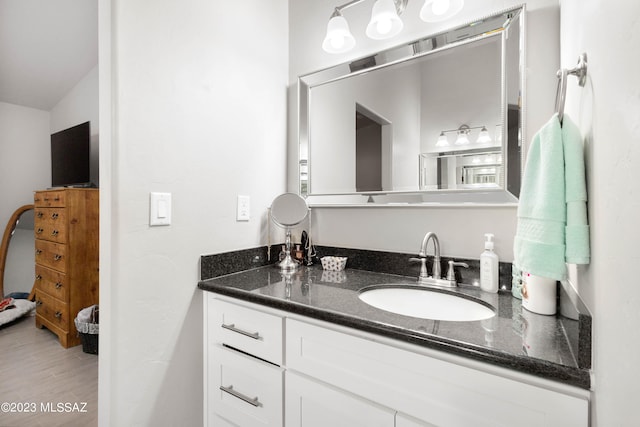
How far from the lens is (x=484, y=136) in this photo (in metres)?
1.11

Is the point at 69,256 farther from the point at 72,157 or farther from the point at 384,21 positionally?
the point at 384,21

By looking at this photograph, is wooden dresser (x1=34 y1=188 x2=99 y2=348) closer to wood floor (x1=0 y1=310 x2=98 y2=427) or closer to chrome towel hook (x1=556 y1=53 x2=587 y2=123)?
wood floor (x1=0 y1=310 x2=98 y2=427)

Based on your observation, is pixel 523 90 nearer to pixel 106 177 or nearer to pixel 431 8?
pixel 431 8

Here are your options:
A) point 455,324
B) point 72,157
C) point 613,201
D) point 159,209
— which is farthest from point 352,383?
point 72,157

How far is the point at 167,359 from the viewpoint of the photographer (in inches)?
43.4

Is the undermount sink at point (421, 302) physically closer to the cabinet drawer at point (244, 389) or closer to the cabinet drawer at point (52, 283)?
the cabinet drawer at point (244, 389)

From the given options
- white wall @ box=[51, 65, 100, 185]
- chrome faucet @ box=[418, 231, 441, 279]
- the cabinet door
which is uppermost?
white wall @ box=[51, 65, 100, 185]

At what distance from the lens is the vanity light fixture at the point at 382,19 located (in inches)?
45.0

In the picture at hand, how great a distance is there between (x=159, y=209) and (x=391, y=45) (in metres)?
1.22

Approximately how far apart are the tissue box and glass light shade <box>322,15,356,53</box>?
1014mm

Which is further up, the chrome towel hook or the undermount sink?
the chrome towel hook

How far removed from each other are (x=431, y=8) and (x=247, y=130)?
3.08 feet

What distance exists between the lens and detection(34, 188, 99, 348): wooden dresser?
90.6 inches

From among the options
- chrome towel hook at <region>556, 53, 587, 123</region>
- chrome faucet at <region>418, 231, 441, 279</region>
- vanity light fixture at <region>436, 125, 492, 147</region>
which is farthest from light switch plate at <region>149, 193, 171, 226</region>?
chrome towel hook at <region>556, 53, 587, 123</region>
